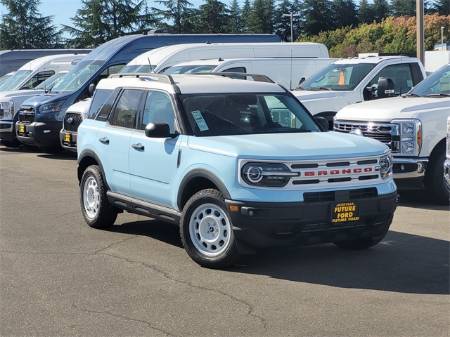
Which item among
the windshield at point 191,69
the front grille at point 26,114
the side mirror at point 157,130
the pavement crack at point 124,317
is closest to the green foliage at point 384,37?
the front grille at point 26,114

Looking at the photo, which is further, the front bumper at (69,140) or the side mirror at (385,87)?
the front bumper at (69,140)

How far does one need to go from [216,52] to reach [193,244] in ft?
37.3

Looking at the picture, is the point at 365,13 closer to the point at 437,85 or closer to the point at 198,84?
the point at 437,85

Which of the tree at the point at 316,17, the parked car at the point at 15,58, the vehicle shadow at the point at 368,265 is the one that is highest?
the tree at the point at 316,17

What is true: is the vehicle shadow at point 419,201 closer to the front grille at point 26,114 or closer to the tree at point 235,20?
the front grille at point 26,114

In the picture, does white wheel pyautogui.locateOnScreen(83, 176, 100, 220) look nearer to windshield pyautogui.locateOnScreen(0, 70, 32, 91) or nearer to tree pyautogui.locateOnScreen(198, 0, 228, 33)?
windshield pyautogui.locateOnScreen(0, 70, 32, 91)

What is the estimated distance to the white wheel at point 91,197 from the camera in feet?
28.9

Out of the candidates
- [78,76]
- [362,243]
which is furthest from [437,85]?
[78,76]

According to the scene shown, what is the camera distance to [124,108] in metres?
8.50

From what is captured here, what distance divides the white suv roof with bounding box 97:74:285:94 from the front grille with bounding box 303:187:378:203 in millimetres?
1826

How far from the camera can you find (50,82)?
789 inches

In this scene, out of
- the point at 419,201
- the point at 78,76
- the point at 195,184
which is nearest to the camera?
the point at 195,184

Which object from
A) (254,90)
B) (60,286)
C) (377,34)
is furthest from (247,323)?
(377,34)

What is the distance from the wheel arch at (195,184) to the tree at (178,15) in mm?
60284
